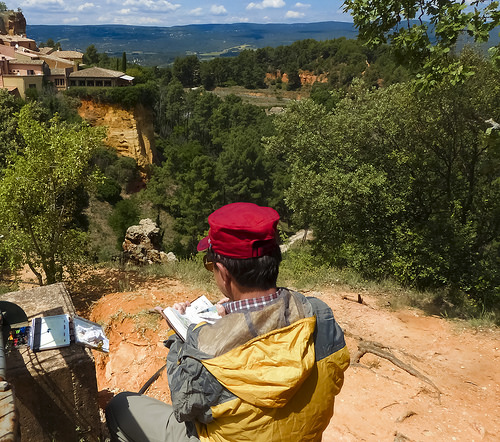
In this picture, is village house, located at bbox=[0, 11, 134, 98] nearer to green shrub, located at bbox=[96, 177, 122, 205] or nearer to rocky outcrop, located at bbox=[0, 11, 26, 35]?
green shrub, located at bbox=[96, 177, 122, 205]

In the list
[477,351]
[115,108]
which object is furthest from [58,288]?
[115,108]

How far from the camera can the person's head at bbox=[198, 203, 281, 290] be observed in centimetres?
197

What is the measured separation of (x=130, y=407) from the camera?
9.09 ft

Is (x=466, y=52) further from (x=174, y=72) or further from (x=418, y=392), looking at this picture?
(x=174, y=72)

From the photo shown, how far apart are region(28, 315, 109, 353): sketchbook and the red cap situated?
142 centimetres

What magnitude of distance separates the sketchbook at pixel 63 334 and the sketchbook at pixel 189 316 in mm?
746

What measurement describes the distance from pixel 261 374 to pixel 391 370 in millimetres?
4039

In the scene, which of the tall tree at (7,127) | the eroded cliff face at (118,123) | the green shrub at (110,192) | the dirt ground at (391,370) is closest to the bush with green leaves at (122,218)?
the green shrub at (110,192)

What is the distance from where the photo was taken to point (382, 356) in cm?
542

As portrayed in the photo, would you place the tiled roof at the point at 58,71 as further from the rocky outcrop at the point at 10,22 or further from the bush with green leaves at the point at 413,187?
the bush with green leaves at the point at 413,187

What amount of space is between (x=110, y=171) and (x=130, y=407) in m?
37.9

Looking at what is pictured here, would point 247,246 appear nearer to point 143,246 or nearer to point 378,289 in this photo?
point 378,289

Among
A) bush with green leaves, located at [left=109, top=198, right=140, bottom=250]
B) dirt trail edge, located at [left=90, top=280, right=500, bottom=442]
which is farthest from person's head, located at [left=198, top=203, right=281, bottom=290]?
bush with green leaves, located at [left=109, top=198, right=140, bottom=250]

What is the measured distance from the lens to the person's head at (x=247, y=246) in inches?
77.7
